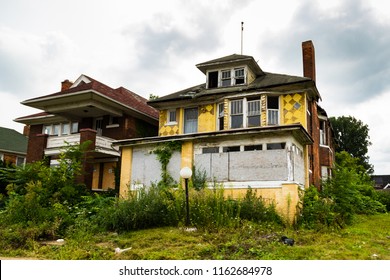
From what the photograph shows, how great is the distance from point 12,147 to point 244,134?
28625 mm

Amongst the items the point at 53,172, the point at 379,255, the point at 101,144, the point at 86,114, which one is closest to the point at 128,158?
the point at 53,172

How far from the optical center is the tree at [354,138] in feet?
181

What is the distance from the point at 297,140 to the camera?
1670 cm

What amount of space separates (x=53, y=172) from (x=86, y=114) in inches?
338

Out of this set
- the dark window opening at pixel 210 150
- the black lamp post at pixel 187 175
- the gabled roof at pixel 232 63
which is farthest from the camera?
the gabled roof at pixel 232 63

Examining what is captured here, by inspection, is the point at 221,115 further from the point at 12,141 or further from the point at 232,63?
the point at 12,141

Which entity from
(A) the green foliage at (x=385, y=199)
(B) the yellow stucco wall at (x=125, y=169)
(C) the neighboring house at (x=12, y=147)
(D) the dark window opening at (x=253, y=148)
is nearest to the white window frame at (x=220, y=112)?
(D) the dark window opening at (x=253, y=148)

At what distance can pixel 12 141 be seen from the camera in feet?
124

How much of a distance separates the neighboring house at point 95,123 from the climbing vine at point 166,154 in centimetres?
598

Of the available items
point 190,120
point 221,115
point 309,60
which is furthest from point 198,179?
point 309,60

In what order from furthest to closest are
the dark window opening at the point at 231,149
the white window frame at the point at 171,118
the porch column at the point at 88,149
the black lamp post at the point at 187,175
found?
1. the white window frame at the point at 171,118
2. the porch column at the point at 88,149
3. the dark window opening at the point at 231,149
4. the black lamp post at the point at 187,175

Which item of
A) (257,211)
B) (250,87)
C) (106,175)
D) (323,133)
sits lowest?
(257,211)

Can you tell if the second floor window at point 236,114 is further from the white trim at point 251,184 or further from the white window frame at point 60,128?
the white window frame at point 60,128
